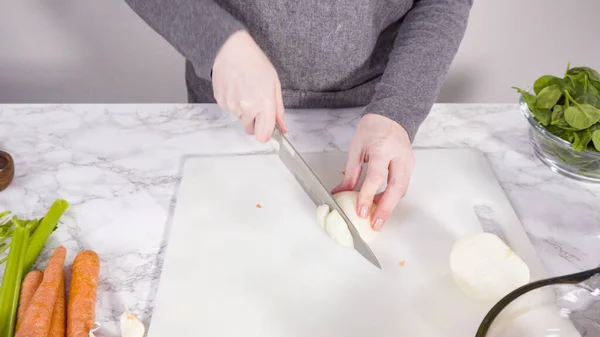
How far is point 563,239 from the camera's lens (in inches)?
34.1

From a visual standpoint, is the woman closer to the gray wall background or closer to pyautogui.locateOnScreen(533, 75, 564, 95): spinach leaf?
pyautogui.locateOnScreen(533, 75, 564, 95): spinach leaf

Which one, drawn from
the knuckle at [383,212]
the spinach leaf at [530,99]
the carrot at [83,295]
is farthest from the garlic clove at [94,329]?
the spinach leaf at [530,99]

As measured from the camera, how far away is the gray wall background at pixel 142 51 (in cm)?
163

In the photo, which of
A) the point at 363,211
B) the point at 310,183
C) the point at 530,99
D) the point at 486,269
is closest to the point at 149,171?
the point at 310,183

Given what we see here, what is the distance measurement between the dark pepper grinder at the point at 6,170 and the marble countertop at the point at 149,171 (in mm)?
20

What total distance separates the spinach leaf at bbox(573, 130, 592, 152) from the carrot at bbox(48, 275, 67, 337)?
89 cm

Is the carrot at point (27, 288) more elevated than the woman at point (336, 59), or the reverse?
the woman at point (336, 59)

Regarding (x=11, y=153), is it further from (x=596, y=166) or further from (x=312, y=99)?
(x=596, y=166)

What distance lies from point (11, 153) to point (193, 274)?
1.61ft

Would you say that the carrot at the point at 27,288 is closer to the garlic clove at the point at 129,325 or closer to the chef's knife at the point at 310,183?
the garlic clove at the point at 129,325

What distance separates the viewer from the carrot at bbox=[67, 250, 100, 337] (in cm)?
69

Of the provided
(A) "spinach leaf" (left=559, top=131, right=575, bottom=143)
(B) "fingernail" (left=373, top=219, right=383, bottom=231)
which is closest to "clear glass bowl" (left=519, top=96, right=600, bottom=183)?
(A) "spinach leaf" (left=559, top=131, right=575, bottom=143)

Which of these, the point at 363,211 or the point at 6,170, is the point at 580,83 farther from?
the point at 6,170

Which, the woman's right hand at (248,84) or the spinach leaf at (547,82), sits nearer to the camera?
the woman's right hand at (248,84)
